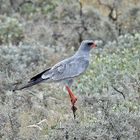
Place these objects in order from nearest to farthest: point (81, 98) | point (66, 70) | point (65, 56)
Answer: point (66, 70) < point (81, 98) < point (65, 56)

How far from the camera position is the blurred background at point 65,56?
746cm

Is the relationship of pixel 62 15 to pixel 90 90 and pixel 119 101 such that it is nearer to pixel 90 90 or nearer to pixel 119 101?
pixel 90 90

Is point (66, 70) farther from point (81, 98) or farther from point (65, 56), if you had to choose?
point (65, 56)

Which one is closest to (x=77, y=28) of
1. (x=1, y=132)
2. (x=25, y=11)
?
(x=25, y=11)

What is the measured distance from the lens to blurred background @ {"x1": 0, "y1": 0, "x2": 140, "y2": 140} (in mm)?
7457

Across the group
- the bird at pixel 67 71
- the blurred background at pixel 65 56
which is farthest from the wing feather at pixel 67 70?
the blurred background at pixel 65 56

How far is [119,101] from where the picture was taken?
372 inches

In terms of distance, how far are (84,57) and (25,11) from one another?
905 centimetres

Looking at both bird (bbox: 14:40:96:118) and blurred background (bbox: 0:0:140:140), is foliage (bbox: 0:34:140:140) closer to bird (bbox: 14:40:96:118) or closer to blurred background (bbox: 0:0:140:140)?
blurred background (bbox: 0:0:140:140)

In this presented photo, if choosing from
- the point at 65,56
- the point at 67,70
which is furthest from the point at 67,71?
the point at 65,56

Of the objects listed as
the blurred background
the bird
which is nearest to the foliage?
the blurred background

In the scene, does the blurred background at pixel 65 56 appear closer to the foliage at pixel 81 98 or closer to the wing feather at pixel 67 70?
the foliage at pixel 81 98

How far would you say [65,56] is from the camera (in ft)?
46.0

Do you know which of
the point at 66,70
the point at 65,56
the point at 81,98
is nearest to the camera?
the point at 66,70
